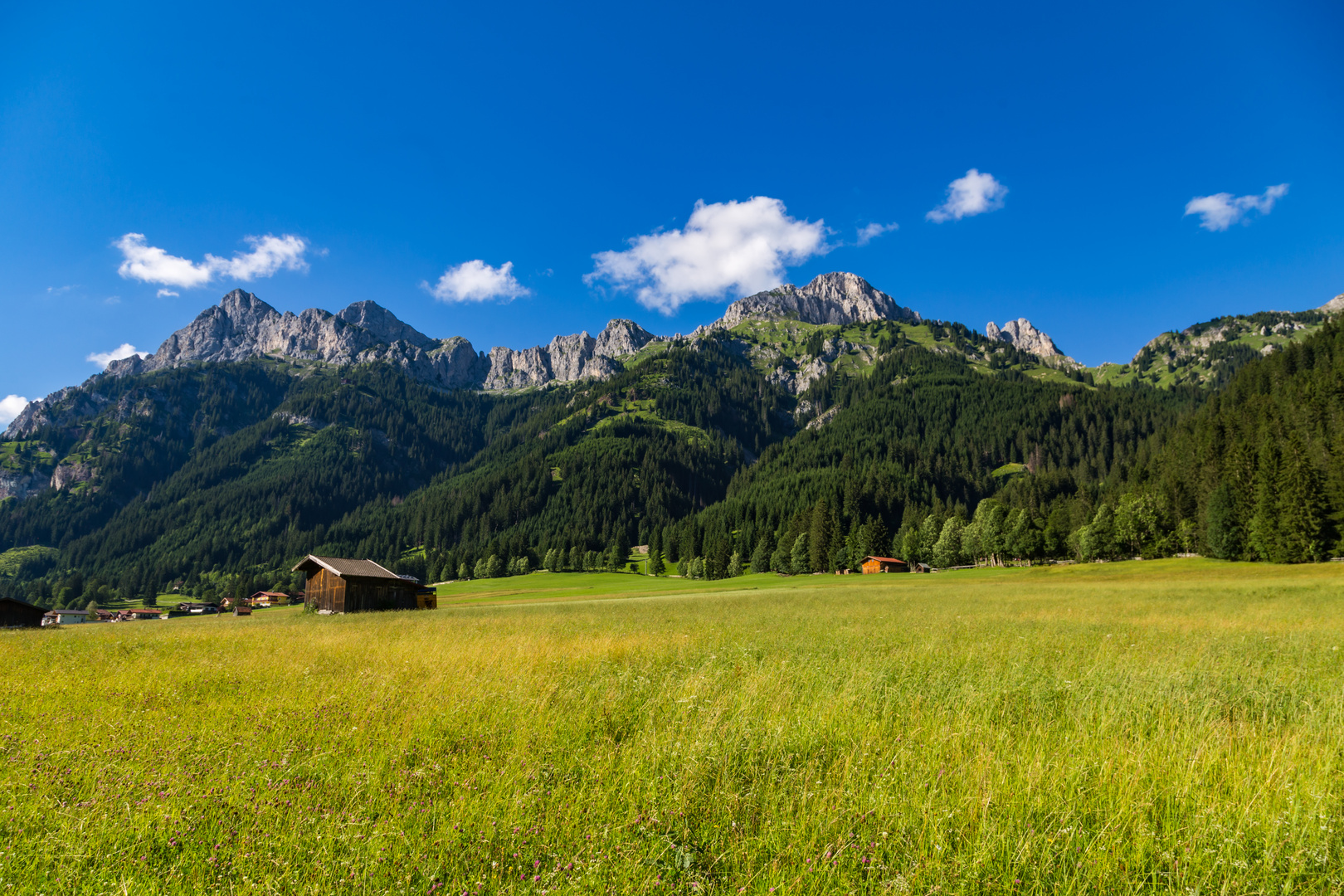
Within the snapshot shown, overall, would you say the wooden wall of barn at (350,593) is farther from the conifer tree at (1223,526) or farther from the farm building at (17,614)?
the conifer tree at (1223,526)

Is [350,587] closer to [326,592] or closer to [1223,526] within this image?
[326,592]

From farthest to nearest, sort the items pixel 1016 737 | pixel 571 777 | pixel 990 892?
pixel 1016 737, pixel 571 777, pixel 990 892

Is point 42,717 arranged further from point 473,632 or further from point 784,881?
point 473,632

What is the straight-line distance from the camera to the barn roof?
152 feet

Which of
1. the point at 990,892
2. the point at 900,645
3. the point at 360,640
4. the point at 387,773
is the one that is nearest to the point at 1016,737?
the point at 990,892

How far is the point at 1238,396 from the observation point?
379 ft

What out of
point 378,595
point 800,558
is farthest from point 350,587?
point 800,558

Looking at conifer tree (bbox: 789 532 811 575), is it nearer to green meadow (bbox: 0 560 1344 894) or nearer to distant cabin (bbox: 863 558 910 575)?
distant cabin (bbox: 863 558 910 575)

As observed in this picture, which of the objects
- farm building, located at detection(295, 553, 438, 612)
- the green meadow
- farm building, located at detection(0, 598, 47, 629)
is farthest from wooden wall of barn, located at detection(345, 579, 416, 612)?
the green meadow

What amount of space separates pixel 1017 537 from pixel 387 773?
374 ft

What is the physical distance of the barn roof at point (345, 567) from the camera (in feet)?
152

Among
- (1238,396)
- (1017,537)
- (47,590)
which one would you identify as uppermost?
(1238,396)

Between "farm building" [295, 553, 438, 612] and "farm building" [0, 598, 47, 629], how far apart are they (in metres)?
20.1

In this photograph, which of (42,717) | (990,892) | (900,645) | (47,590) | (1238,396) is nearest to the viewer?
(990,892)
